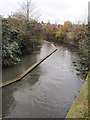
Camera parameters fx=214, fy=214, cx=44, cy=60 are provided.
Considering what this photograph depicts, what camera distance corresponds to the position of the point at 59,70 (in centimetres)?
2020

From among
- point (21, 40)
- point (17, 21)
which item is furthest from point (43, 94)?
point (17, 21)

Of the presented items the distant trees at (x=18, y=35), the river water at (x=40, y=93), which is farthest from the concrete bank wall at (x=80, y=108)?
the distant trees at (x=18, y=35)

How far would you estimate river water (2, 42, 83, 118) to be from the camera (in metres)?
10.6

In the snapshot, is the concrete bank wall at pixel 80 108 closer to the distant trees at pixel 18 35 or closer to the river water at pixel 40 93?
the river water at pixel 40 93

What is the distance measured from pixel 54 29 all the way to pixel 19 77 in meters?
39.4

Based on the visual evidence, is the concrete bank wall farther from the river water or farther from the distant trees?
the distant trees

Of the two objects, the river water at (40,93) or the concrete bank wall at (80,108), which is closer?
the concrete bank wall at (80,108)

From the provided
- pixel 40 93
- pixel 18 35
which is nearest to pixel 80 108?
pixel 40 93

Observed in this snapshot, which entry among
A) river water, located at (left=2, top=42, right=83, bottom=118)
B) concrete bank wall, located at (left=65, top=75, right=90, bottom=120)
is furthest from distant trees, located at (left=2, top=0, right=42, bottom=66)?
concrete bank wall, located at (left=65, top=75, right=90, bottom=120)

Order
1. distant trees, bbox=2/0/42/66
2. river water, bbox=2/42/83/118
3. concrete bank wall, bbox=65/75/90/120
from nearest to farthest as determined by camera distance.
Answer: concrete bank wall, bbox=65/75/90/120
river water, bbox=2/42/83/118
distant trees, bbox=2/0/42/66

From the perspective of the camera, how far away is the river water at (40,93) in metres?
10.6

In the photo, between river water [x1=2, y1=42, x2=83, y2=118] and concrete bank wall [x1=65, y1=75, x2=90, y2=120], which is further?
river water [x1=2, y1=42, x2=83, y2=118]

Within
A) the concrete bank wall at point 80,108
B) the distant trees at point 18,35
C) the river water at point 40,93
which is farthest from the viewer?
the distant trees at point 18,35

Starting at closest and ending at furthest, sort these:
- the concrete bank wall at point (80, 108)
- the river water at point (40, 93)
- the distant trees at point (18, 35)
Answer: the concrete bank wall at point (80, 108)
the river water at point (40, 93)
the distant trees at point (18, 35)
